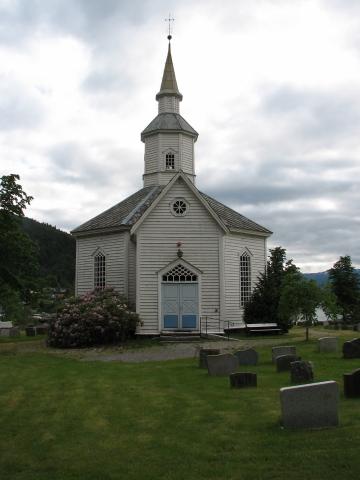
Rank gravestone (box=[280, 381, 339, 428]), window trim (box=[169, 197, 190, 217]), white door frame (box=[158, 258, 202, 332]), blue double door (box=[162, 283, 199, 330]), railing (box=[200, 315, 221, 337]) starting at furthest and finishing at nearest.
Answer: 1. window trim (box=[169, 197, 190, 217])
2. railing (box=[200, 315, 221, 337])
3. blue double door (box=[162, 283, 199, 330])
4. white door frame (box=[158, 258, 202, 332])
5. gravestone (box=[280, 381, 339, 428])

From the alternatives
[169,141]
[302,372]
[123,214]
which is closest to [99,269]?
[123,214]

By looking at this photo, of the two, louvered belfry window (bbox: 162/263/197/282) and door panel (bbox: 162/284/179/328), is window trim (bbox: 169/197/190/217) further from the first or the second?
door panel (bbox: 162/284/179/328)

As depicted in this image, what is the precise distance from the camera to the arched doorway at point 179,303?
26109 mm

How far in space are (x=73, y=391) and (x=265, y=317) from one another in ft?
55.3

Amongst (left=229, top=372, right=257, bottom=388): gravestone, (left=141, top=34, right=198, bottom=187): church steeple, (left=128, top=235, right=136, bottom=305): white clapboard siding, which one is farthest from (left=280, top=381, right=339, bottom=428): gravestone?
(left=141, top=34, right=198, bottom=187): church steeple

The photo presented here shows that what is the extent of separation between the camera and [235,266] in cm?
2850

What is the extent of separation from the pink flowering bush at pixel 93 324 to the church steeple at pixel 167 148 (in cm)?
991

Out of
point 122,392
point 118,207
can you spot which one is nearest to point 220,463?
point 122,392

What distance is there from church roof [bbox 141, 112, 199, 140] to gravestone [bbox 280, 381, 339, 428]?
26195mm

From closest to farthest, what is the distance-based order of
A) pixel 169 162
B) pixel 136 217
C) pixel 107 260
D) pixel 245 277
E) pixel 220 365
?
1. pixel 220 365
2. pixel 136 217
3. pixel 107 260
4. pixel 245 277
5. pixel 169 162

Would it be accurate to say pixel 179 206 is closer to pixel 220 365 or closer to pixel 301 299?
pixel 301 299

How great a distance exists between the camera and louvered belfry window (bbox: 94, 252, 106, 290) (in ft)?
96.2

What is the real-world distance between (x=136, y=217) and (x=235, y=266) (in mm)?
5706

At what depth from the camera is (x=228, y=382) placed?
13.6m
